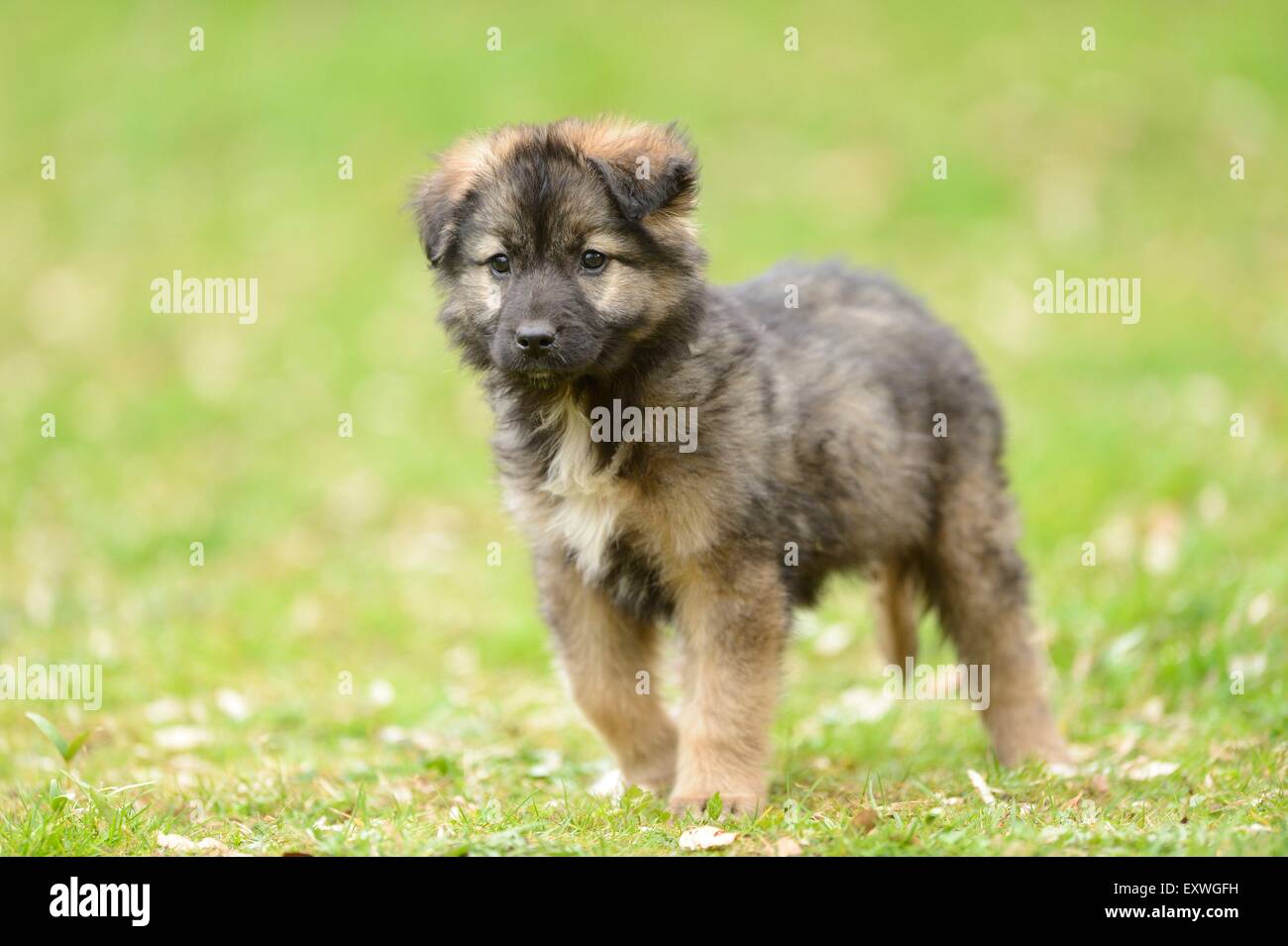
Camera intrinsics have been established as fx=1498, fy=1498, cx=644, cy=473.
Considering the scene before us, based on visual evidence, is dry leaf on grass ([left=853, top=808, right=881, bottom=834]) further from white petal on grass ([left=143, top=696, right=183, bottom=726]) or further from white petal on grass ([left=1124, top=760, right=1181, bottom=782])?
white petal on grass ([left=143, top=696, right=183, bottom=726])

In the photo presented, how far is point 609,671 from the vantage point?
5238 millimetres

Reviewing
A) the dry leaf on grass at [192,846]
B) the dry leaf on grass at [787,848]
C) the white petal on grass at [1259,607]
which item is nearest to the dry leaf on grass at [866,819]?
the dry leaf on grass at [787,848]

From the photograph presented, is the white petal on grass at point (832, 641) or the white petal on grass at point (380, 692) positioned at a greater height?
the white petal on grass at point (832, 641)

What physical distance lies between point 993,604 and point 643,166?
2297mm

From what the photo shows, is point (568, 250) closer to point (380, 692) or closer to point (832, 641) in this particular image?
point (380, 692)

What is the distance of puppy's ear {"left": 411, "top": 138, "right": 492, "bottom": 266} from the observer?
5.03 meters

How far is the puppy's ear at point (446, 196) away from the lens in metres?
5.03

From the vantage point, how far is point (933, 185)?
12.8 meters

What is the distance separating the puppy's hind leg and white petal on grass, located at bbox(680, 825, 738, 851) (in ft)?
5.84

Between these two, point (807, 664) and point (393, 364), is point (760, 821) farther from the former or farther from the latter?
point (393, 364)

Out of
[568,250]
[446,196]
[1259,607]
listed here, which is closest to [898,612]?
[1259,607]

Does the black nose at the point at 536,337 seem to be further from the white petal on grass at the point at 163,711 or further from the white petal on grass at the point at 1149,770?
the white petal on grass at the point at 163,711

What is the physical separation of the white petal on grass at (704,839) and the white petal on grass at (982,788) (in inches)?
36.1

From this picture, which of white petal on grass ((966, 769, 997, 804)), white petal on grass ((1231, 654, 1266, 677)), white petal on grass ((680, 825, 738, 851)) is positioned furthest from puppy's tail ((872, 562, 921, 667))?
white petal on grass ((680, 825, 738, 851))
